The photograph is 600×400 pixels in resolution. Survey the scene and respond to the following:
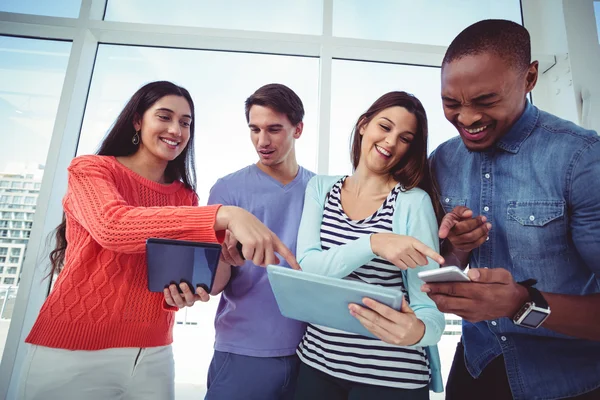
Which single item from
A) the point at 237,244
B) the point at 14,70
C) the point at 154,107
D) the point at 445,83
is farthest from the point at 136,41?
the point at 445,83

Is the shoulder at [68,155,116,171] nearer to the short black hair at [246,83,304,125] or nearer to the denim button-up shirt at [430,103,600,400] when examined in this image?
the short black hair at [246,83,304,125]

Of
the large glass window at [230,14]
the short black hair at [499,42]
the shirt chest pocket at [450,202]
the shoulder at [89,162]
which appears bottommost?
the shirt chest pocket at [450,202]

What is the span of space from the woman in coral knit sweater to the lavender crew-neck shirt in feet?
0.65

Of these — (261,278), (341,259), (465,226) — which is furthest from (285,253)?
(465,226)

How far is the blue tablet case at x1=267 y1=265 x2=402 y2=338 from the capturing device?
0.64 meters

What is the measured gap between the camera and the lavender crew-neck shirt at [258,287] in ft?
3.55

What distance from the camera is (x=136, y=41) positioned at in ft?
6.16

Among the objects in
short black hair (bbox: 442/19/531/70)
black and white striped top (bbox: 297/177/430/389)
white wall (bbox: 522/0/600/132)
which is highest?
white wall (bbox: 522/0/600/132)

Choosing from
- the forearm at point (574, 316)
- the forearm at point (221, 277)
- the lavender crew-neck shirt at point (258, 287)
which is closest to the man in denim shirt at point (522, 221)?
the forearm at point (574, 316)

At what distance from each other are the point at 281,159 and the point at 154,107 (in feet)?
1.71

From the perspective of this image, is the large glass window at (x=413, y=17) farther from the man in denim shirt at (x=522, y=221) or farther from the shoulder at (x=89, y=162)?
the shoulder at (x=89, y=162)

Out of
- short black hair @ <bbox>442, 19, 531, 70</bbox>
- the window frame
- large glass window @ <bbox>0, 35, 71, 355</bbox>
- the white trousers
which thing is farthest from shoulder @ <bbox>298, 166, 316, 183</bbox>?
large glass window @ <bbox>0, 35, 71, 355</bbox>

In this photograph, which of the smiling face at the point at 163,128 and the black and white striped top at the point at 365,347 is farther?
the smiling face at the point at 163,128

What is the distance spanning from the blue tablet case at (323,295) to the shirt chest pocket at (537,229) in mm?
529
